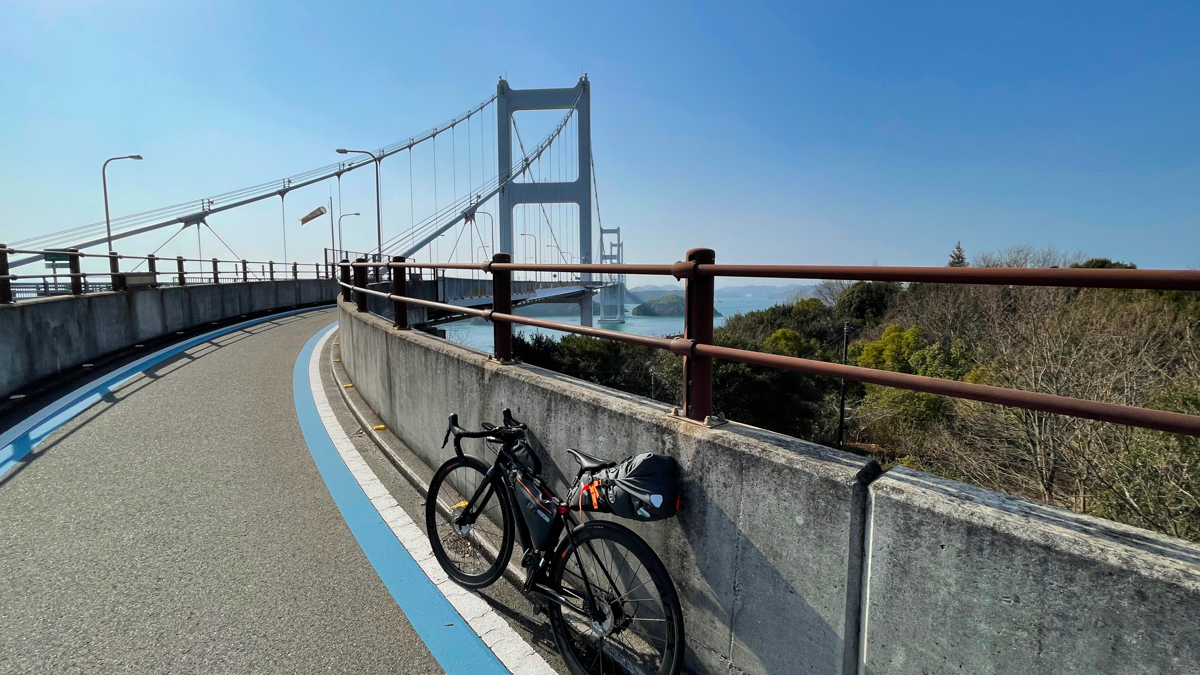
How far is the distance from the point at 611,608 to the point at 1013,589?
1.45 metres

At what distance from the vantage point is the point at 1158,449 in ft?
32.0

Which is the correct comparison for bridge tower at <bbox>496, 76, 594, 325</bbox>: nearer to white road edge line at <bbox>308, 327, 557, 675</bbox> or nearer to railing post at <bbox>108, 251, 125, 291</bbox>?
railing post at <bbox>108, 251, 125, 291</bbox>

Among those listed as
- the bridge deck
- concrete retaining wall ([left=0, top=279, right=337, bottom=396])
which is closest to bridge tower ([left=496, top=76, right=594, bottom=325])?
concrete retaining wall ([left=0, top=279, right=337, bottom=396])

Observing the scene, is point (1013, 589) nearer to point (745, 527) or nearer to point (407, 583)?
point (745, 527)

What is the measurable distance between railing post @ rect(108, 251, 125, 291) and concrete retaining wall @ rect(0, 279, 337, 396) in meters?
0.23

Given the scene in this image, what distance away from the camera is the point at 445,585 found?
10.1ft

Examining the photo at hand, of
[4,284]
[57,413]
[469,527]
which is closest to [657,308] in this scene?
[4,284]

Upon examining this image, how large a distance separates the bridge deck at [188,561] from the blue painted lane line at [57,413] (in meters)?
0.14

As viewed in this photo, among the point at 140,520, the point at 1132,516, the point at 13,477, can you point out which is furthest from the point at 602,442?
the point at 1132,516

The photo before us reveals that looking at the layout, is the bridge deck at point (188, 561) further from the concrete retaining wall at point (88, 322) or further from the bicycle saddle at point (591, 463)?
the concrete retaining wall at point (88, 322)

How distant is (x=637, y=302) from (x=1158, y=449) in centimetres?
8686

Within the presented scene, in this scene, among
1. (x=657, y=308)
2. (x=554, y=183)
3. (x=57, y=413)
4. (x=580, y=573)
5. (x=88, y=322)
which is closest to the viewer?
(x=580, y=573)

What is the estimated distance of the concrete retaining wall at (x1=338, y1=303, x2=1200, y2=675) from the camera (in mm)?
1320

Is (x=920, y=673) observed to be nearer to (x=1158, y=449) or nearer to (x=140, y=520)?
(x=140, y=520)
